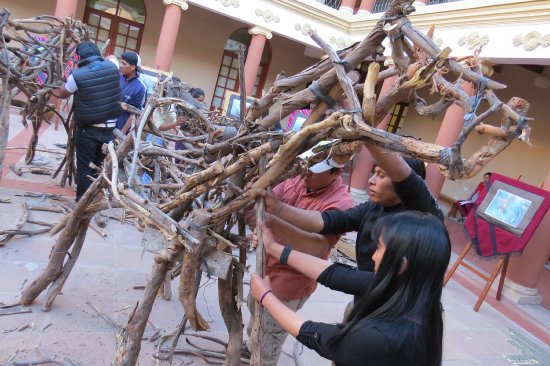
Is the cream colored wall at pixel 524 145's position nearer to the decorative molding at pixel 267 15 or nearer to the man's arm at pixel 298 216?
the decorative molding at pixel 267 15

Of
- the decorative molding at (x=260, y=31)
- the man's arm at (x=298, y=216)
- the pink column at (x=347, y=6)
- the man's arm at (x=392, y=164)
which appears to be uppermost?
the pink column at (x=347, y=6)

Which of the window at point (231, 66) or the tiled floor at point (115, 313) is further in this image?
the window at point (231, 66)

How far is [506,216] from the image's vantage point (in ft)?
17.9

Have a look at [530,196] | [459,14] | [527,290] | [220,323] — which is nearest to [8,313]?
[220,323]

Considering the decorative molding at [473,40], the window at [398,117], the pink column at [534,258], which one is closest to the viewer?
the pink column at [534,258]

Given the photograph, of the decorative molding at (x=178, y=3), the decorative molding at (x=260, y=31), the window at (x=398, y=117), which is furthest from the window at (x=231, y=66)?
the window at (x=398, y=117)

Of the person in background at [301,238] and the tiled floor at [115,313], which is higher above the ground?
the person in background at [301,238]

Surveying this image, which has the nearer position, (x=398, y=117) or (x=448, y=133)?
(x=448, y=133)

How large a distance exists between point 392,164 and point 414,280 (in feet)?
1.99

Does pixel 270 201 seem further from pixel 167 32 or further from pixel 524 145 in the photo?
pixel 524 145

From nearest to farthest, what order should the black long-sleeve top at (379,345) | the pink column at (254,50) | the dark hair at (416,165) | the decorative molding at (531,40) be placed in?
the black long-sleeve top at (379,345) < the dark hair at (416,165) < the decorative molding at (531,40) < the pink column at (254,50)

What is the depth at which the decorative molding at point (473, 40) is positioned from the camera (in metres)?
A: 8.03

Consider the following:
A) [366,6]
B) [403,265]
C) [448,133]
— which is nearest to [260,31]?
[366,6]

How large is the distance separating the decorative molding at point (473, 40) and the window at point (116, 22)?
33.1ft
